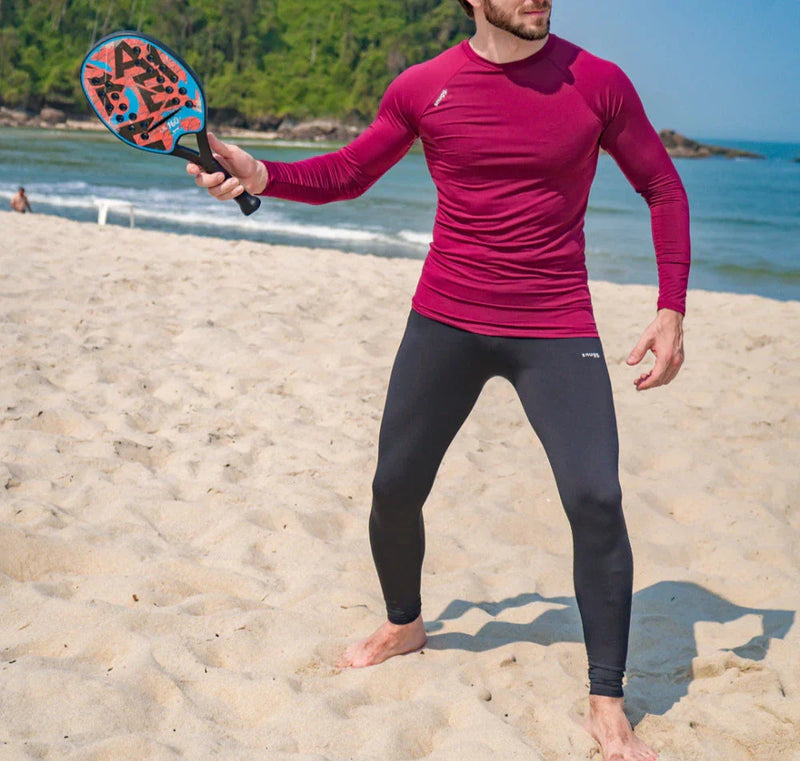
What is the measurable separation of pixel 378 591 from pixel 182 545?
2.55ft

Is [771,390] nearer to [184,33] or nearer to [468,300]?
[468,300]

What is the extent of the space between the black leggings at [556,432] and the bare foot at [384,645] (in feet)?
1.44

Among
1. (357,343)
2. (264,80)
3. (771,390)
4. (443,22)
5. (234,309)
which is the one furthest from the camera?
(443,22)

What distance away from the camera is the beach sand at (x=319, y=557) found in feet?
7.91

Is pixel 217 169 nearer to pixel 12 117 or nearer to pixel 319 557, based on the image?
pixel 319 557

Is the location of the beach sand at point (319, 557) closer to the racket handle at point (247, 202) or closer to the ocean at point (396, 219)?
the racket handle at point (247, 202)

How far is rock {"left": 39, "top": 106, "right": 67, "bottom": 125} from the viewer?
92.8 m

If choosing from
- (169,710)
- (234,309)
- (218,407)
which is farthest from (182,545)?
(234,309)

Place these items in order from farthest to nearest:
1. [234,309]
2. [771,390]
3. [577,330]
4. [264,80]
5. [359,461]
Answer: [264,80] → [234,309] → [771,390] → [359,461] → [577,330]

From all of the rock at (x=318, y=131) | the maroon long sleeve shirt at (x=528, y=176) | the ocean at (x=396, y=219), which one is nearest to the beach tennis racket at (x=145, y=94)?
the maroon long sleeve shirt at (x=528, y=176)

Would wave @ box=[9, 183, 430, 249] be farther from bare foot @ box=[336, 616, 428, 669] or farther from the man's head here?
the man's head

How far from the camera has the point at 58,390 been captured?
A: 15.8ft

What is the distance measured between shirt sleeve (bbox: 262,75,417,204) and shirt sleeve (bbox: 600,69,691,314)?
58cm

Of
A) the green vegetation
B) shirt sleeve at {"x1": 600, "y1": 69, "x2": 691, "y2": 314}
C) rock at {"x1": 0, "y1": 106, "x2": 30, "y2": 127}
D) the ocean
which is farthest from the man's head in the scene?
the green vegetation
